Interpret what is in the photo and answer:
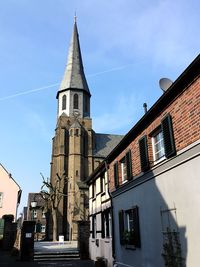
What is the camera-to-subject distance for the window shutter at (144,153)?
1118 cm

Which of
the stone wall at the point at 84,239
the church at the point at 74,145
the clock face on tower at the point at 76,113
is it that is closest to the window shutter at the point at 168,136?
the stone wall at the point at 84,239

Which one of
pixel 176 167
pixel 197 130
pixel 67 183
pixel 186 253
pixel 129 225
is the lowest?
pixel 186 253

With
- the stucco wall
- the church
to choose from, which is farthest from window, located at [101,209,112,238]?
the church

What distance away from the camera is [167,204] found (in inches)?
367

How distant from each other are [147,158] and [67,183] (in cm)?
4135

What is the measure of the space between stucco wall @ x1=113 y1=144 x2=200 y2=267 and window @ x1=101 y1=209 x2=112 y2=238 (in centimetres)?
316

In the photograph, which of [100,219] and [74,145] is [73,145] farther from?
[100,219]

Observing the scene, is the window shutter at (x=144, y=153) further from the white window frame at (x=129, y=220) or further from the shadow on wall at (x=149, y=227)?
the white window frame at (x=129, y=220)

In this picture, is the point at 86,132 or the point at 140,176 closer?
the point at 140,176

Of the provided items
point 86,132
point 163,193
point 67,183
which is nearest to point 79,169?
point 67,183

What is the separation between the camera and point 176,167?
888cm

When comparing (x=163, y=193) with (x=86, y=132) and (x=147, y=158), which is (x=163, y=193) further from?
(x=86, y=132)

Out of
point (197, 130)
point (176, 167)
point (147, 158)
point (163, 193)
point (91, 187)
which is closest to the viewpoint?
point (197, 130)

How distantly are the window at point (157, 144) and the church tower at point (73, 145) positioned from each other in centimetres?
3646
